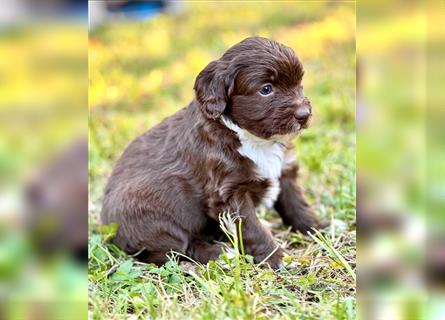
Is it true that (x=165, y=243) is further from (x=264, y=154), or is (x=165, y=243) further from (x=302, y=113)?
(x=302, y=113)

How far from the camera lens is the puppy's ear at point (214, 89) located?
3.70 meters

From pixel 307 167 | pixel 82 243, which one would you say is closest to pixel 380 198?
pixel 82 243

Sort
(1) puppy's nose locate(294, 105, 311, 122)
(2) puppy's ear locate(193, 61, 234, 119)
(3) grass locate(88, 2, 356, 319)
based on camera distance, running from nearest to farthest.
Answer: (3) grass locate(88, 2, 356, 319), (1) puppy's nose locate(294, 105, 311, 122), (2) puppy's ear locate(193, 61, 234, 119)

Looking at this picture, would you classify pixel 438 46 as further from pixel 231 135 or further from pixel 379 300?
pixel 231 135

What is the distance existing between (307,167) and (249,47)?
198cm

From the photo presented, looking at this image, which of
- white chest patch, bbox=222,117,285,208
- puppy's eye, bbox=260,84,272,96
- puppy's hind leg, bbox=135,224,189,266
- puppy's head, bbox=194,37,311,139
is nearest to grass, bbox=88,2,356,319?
puppy's hind leg, bbox=135,224,189,266

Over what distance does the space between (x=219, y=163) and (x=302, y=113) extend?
59 cm

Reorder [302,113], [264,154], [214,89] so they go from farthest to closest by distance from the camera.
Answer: [264,154] < [214,89] < [302,113]

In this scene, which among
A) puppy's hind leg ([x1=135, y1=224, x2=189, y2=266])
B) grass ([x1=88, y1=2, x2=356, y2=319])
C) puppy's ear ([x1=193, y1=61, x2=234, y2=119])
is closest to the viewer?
grass ([x1=88, y1=2, x2=356, y2=319])

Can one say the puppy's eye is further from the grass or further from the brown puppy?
the grass

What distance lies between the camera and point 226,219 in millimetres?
3723

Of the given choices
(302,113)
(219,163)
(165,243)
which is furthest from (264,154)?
(165,243)

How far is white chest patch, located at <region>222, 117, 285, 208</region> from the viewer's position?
3.82m

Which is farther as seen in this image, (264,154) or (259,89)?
(264,154)
